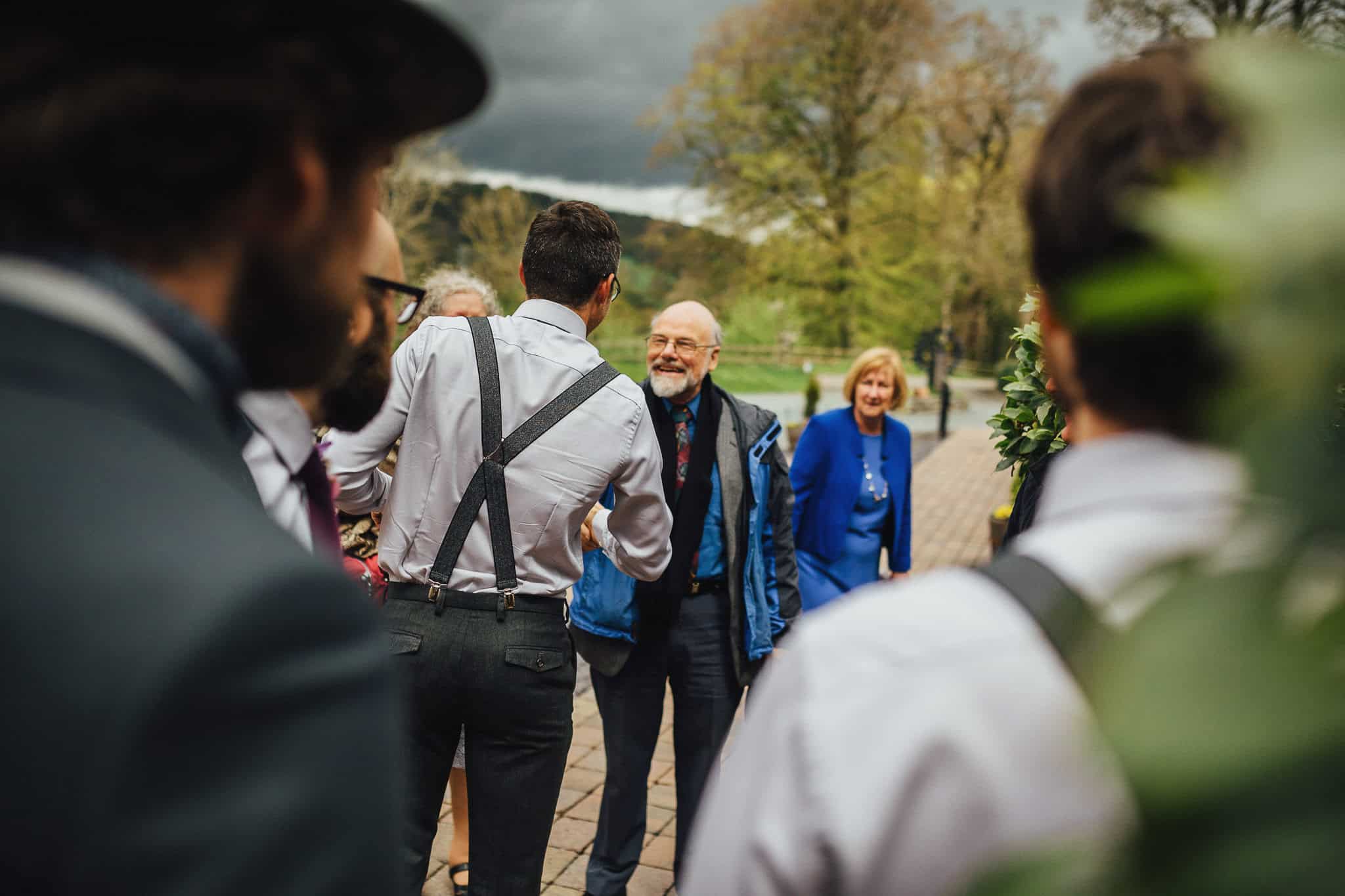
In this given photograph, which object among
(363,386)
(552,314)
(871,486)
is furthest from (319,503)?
(871,486)

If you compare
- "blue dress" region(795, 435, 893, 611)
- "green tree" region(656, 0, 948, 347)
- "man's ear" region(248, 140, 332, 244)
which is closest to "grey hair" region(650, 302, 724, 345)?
"blue dress" region(795, 435, 893, 611)

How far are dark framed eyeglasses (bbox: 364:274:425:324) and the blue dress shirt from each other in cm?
209

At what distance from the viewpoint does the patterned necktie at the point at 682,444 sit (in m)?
4.06

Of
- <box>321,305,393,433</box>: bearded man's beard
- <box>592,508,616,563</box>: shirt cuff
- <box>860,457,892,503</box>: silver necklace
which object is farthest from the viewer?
<box>860,457,892,503</box>: silver necklace

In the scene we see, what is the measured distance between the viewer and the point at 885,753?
95 cm

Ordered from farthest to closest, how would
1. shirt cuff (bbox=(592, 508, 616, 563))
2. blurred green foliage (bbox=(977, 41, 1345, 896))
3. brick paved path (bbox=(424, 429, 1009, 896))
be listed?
brick paved path (bbox=(424, 429, 1009, 896)) < shirt cuff (bbox=(592, 508, 616, 563)) < blurred green foliage (bbox=(977, 41, 1345, 896))

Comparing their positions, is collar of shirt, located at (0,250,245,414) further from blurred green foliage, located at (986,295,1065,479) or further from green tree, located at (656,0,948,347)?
green tree, located at (656,0,948,347)

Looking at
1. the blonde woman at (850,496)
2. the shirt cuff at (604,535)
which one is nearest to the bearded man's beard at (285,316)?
the shirt cuff at (604,535)

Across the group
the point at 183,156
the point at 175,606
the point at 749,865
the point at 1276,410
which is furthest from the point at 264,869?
the point at 1276,410

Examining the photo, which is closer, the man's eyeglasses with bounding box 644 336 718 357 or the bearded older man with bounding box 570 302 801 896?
the bearded older man with bounding box 570 302 801 896

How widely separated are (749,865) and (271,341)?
2.22ft

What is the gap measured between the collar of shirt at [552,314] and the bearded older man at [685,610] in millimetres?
898

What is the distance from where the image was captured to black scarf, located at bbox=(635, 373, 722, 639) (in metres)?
3.94

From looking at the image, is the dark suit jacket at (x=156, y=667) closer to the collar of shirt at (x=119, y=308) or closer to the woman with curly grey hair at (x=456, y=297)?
the collar of shirt at (x=119, y=308)
